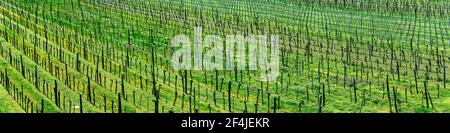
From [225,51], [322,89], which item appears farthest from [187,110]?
[225,51]

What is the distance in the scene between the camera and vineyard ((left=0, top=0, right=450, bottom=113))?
7566 mm

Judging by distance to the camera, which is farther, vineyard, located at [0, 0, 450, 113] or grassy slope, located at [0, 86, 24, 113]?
vineyard, located at [0, 0, 450, 113]

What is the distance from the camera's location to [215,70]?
29.0ft

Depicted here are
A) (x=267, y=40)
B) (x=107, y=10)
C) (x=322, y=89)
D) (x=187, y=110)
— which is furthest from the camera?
(x=107, y=10)

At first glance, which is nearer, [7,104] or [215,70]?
[7,104]

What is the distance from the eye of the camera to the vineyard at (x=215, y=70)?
7.57 metres

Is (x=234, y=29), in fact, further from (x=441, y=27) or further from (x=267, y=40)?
(x=441, y=27)

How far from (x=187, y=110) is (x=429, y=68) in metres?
3.65

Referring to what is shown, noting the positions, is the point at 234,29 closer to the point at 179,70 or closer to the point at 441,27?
the point at 179,70

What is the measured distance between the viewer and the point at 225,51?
996cm

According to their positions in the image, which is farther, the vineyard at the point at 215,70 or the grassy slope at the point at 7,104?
the vineyard at the point at 215,70

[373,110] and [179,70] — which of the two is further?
[179,70]
